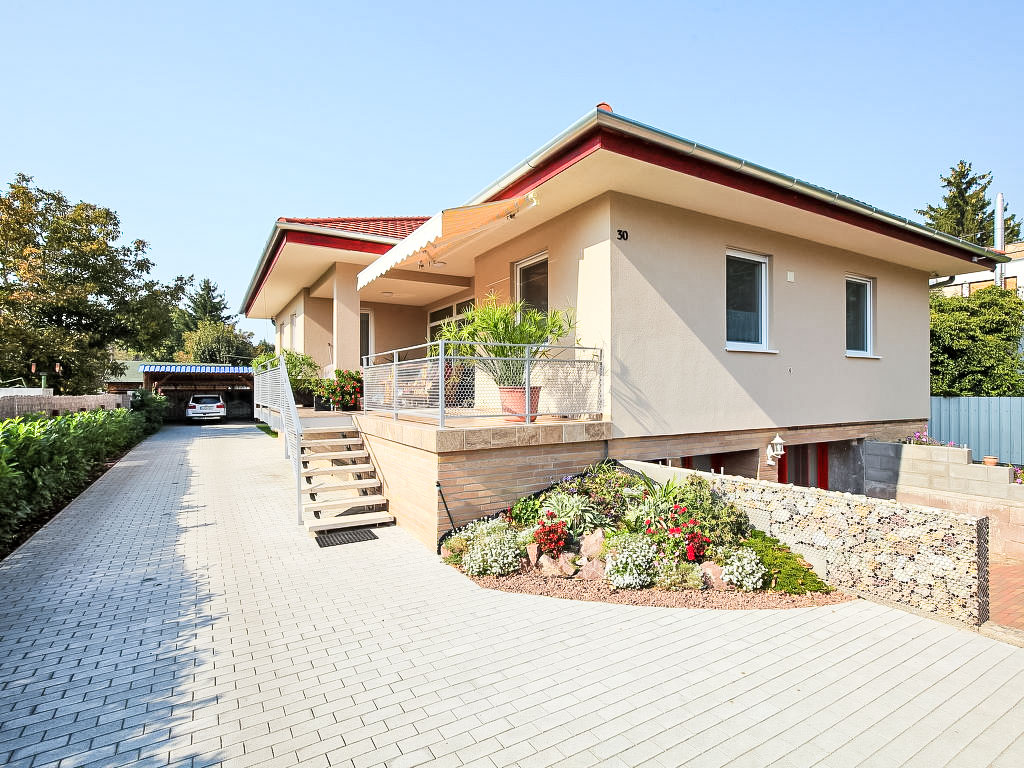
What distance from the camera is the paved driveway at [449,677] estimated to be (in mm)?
3123

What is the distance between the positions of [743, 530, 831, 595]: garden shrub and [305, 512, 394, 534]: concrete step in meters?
5.27

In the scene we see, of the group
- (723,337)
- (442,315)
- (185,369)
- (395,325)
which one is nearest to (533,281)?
(723,337)

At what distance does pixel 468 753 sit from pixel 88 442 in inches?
541

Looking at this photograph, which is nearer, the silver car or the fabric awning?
the fabric awning

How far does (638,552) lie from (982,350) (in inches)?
636

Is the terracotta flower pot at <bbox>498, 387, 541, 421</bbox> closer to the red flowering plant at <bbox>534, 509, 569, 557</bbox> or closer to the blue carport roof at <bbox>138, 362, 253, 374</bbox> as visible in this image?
the red flowering plant at <bbox>534, 509, 569, 557</bbox>

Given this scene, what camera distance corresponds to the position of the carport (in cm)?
3519

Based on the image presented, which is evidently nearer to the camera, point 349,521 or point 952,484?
point 349,521

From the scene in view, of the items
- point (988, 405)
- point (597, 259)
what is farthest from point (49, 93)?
point (988, 405)

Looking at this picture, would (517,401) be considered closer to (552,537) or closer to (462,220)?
(552,537)

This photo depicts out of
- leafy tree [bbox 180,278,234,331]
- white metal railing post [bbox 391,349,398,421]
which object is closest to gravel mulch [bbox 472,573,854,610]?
white metal railing post [bbox 391,349,398,421]

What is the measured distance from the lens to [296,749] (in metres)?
3.09

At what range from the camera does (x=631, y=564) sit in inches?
229

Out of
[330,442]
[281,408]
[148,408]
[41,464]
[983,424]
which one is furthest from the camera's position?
[148,408]
